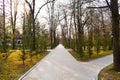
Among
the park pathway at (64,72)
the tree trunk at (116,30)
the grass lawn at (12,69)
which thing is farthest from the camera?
the tree trunk at (116,30)

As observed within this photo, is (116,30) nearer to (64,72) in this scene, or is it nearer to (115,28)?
(115,28)

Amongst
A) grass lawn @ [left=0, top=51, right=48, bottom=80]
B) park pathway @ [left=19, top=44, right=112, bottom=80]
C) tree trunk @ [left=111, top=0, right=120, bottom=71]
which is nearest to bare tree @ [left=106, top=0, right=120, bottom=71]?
tree trunk @ [left=111, top=0, right=120, bottom=71]

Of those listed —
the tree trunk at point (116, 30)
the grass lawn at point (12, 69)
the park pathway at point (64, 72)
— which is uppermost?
the tree trunk at point (116, 30)

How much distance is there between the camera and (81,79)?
38.8ft

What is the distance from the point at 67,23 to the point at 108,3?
43.4 metres

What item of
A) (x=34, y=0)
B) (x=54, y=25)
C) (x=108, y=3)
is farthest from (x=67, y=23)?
(x=108, y=3)

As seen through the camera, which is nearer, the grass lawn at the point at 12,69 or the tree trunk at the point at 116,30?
the grass lawn at the point at 12,69

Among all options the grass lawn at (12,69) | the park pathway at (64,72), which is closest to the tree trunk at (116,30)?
the park pathway at (64,72)

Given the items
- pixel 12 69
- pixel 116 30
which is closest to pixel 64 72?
pixel 12 69

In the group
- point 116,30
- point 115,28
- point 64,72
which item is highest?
point 115,28

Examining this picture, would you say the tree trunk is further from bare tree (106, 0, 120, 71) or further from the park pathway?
the park pathway

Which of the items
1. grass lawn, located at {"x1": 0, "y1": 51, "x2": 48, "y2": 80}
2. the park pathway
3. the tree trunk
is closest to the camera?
the park pathway

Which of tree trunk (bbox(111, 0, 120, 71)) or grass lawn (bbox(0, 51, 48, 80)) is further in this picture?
tree trunk (bbox(111, 0, 120, 71))

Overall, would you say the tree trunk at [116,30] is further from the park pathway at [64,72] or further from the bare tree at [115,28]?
the park pathway at [64,72]
